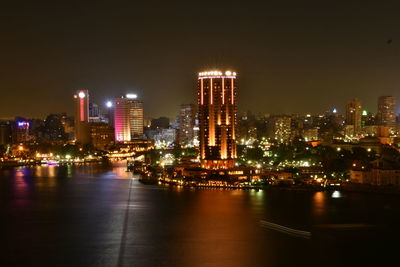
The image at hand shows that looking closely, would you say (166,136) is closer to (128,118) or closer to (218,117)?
(128,118)

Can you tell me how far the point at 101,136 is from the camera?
3188 cm

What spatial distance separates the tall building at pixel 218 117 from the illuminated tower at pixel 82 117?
17.3 meters

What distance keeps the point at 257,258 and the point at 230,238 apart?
1019 millimetres

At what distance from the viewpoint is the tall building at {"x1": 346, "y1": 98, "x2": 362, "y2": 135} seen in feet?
110

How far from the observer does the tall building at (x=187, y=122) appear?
33866 mm

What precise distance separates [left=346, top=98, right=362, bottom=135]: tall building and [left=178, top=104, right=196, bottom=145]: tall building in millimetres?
8817

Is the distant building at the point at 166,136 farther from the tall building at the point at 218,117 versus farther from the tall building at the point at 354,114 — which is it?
the tall building at the point at 218,117

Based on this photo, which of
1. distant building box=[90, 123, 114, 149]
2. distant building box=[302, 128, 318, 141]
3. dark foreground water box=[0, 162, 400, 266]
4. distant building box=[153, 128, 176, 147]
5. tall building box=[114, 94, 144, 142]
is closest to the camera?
dark foreground water box=[0, 162, 400, 266]

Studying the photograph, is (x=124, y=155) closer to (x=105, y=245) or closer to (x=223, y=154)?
(x=223, y=154)

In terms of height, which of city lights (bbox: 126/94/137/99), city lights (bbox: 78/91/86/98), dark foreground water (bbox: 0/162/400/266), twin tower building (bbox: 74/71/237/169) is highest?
city lights (bbox: 126/94/137/99)

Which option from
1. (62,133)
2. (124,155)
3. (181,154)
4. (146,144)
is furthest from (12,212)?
(62,133)

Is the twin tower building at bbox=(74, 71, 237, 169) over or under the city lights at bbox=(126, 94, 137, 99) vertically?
under

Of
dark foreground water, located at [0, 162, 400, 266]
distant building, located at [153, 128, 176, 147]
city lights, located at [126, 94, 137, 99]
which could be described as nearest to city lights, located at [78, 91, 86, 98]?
city lights, located at [126, 94, 137, 99]

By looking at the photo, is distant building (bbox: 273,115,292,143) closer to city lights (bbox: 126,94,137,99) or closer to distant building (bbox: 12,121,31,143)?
city lights (bbox: 126,94,137,99)
